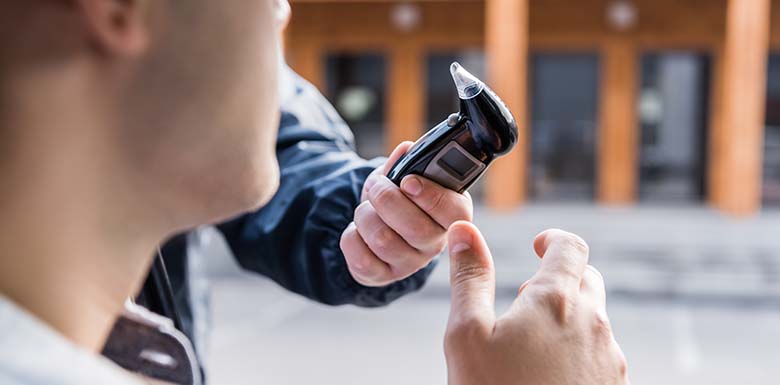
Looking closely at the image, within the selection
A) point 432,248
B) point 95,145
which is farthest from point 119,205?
point 432,248

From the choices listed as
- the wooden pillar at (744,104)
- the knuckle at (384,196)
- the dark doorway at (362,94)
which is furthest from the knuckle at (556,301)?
the dark doorway at (362,94)

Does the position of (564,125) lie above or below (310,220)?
below

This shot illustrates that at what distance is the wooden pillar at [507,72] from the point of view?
36.6ft

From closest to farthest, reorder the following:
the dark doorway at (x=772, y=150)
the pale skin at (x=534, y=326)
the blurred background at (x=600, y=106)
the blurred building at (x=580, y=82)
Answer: the pale skin at (x=534, y=326)
the blurred background at (x=600, y=106)
the dark doorway at (x=772, y=150)
the blurred building at (x=580, y=82)

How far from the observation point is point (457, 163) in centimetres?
103

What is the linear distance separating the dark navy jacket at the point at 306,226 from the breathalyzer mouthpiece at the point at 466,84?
43 cm

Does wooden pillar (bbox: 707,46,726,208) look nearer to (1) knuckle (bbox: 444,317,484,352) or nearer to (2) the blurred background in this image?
(2) the blurred background

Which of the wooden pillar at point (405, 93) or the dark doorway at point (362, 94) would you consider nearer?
the wooden pillar at point (405, 93)

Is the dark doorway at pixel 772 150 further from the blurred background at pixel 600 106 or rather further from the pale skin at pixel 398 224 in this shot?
the pale skin at pixel 398 224

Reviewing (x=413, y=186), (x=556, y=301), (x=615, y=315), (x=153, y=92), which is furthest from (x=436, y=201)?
(x=615, y=315)

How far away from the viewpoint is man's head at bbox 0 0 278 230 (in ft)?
1.98

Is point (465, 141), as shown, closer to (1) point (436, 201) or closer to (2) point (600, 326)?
(1) point (436, 201)

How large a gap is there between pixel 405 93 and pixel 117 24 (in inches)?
508

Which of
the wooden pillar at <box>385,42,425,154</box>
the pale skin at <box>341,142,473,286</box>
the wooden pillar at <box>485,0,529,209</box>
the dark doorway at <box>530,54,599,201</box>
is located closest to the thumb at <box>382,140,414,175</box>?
the pale skin at <box>341,142,473,286</box>
